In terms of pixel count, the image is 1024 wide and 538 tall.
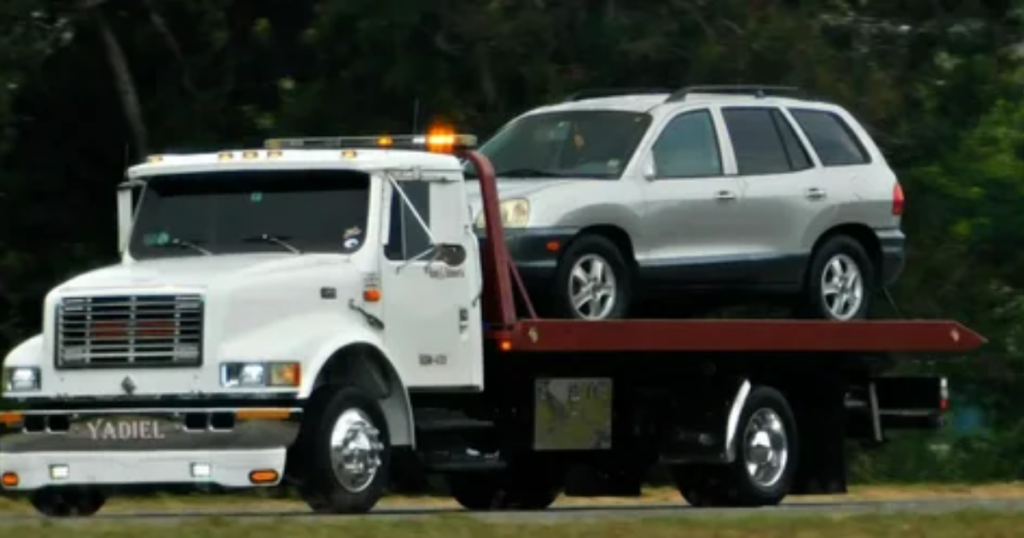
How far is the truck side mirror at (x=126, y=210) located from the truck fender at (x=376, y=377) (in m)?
1.65

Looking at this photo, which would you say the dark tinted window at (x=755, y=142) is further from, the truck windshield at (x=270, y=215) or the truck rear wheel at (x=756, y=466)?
the truck windshield at (x=270, y=215)

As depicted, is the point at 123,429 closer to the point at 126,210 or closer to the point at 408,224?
the point at 126,210

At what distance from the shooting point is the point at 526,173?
18.9 m

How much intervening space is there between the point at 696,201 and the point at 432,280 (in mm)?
2356

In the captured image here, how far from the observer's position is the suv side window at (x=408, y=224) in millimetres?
17453

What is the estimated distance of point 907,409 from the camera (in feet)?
70.0

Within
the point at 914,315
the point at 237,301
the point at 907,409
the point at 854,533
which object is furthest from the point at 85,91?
the point at 854,533

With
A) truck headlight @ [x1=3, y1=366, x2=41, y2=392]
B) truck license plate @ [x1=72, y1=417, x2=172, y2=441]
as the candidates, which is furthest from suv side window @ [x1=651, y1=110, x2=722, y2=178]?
truck headlight @ [x1=3, y1=366, x2=41, y2=392]

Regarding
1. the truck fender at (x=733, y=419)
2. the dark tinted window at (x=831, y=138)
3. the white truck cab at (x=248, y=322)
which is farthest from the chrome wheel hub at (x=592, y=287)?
the dark tinted window at (x=831, y=138)

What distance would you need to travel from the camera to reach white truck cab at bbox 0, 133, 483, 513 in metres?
16.5

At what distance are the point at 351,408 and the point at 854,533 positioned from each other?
319cm

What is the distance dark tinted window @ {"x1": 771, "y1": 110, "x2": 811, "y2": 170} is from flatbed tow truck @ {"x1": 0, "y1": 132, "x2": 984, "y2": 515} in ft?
3.70

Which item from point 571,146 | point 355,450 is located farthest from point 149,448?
point 571,146

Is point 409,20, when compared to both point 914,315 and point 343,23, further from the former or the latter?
point 914,315
